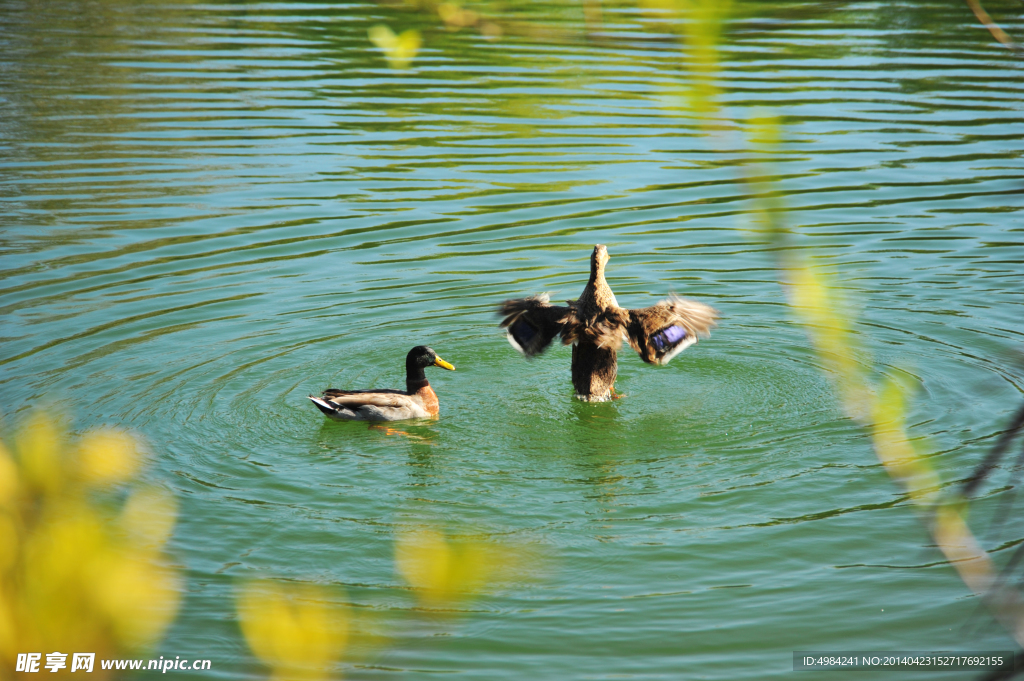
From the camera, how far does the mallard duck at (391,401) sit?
8.01 metres

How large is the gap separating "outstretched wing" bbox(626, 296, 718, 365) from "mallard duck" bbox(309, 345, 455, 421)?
5.76 feet

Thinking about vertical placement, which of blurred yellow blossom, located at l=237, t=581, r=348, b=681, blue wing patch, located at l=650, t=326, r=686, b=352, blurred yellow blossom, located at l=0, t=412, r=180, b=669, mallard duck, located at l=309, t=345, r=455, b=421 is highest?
blurred yellow blossom, located at l=0, t=412, r=180, b=669

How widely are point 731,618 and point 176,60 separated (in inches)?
718

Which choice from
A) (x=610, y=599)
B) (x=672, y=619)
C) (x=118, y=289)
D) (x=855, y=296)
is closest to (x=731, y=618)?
(x=672, y=619)

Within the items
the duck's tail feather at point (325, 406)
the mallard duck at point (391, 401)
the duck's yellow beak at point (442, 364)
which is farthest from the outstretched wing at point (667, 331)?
the duck's tail feather at point (325, 406)

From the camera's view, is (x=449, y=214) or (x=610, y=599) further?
(x=449, y=214)

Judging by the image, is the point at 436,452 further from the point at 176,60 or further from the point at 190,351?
the point at 176,60

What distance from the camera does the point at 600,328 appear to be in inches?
328

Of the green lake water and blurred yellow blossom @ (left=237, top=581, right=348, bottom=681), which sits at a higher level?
blurred yellow blossom @ (left=237, top=581, right=348, bottom=681)

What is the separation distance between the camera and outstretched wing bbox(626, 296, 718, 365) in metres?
8.27

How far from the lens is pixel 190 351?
9398 mm

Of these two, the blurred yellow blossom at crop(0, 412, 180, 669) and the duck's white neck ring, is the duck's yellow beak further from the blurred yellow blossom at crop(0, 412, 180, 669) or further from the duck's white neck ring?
the blurred yellow blossom at crop(0, 412, 180, 669)

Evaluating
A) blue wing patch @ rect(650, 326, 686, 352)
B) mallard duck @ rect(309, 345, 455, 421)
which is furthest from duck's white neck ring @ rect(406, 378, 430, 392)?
blue wing patch @ rect(650, 326, 686, 352)

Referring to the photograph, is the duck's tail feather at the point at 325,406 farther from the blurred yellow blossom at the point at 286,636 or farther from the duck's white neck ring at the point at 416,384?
the blurred yellow blossom at the point at 286,636
